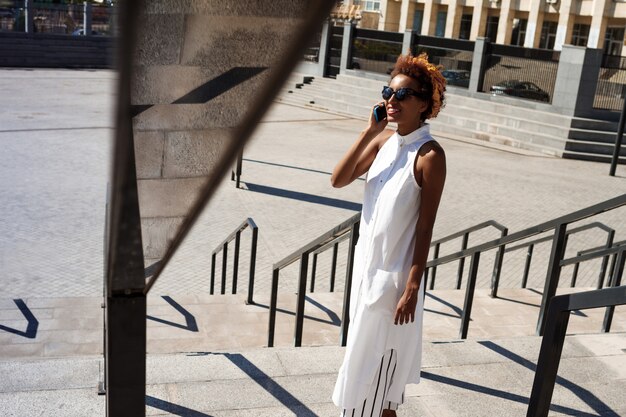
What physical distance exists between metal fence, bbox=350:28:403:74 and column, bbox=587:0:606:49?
21015 millimetres

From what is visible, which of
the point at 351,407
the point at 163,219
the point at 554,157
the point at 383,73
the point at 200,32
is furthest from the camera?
the point at 383,73

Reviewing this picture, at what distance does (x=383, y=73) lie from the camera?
23297 millimetres

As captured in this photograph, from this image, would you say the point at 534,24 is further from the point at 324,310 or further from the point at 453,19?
the point at 324,310

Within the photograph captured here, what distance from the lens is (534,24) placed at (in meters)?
43.5

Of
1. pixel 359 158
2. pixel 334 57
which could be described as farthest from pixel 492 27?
pixel 359 158

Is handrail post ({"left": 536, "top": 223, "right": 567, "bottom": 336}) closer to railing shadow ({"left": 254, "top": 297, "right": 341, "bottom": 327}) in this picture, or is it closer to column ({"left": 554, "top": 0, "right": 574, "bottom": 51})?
railing shadow ({"left": 254, "top": 297, "right": 341, "bottom": 327})

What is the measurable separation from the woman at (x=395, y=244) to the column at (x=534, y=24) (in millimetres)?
43631

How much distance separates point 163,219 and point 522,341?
328 cm

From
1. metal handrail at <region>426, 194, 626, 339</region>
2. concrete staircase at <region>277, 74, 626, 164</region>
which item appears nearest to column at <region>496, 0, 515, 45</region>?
concrete staircase at <region>277, 74, 626, 164</region>

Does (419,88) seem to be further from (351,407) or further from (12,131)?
(12,131)

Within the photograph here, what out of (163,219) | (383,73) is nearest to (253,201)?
(163,219)

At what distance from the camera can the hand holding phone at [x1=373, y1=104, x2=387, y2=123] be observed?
2754 millimetres

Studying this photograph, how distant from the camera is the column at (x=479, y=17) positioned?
150 feet

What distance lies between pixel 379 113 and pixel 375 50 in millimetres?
21838
